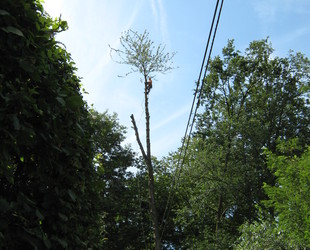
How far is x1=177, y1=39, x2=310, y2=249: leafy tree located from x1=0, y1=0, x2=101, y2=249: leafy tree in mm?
16716

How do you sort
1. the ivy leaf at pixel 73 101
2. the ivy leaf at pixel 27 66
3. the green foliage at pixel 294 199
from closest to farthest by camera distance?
the ivy leaf at pixel 27 66 → the ivy leaf at pixel 73 101 → the green foliage at pixel 294 199

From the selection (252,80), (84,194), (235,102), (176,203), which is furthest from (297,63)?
(84,194)

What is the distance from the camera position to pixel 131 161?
25766 millimetres

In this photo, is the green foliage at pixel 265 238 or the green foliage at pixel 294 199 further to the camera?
the green foliage at pixel 265 238

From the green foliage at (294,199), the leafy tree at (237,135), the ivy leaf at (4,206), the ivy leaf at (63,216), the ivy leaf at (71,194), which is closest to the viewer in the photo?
the ivy leaf at (4,206)

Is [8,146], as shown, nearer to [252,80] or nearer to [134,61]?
[134,61]

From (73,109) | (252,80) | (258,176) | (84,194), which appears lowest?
(84,194)

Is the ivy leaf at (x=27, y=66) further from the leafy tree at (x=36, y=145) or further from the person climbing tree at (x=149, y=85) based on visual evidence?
the person climbing tree at (x=149, y=85)

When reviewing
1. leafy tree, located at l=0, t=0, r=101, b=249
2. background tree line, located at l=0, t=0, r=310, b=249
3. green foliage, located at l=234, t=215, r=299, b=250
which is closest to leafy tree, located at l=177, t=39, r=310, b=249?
background tree line, located at l=0, t=0, r=310, b=249

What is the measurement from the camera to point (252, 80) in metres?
22.7

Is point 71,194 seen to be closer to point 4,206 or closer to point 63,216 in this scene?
point 63,216

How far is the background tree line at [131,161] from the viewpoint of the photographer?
6.87 feet

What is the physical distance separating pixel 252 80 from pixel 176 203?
10189mm

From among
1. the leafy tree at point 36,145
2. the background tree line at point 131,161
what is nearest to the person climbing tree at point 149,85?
the background tree line at point 131,161
